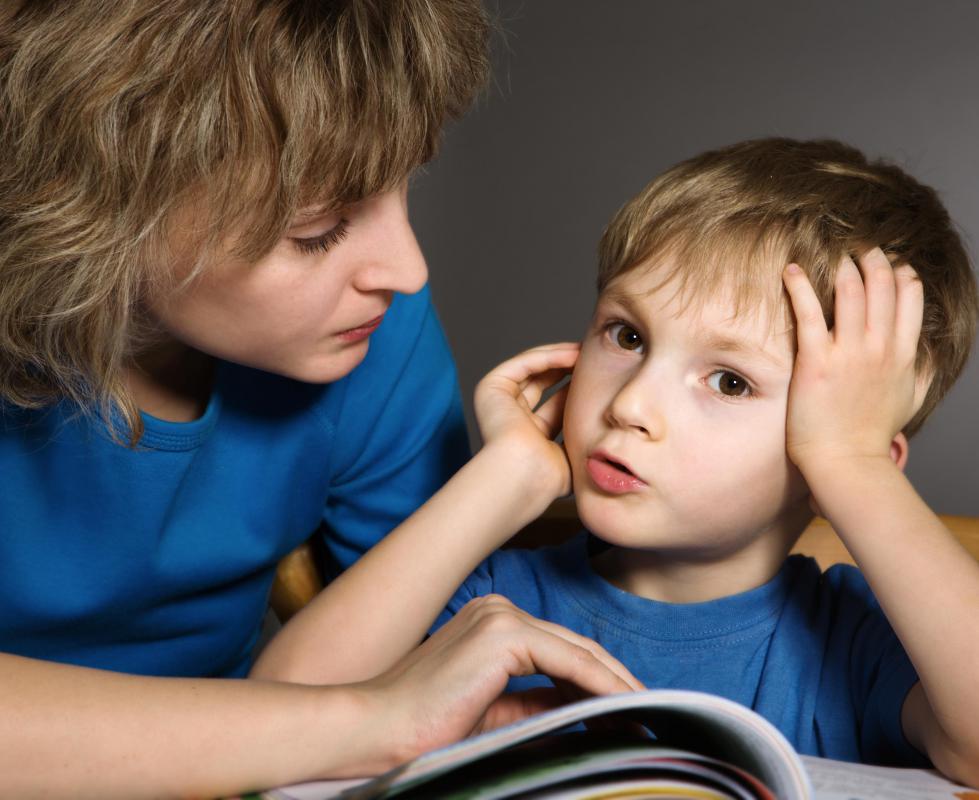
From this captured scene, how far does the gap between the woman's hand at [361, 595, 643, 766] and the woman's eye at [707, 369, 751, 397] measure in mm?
262

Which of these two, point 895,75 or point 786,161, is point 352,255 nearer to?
point 786,161

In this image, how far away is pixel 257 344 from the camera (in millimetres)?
949

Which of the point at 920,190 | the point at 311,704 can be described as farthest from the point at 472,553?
the point at 920,190

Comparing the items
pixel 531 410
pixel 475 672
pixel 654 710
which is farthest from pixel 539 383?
pixel 654 710

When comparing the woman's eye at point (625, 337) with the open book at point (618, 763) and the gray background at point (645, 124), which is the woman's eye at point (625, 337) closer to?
the open book at point (618, 763)

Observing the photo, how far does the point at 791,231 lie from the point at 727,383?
143mm

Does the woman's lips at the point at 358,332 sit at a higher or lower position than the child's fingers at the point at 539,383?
higher

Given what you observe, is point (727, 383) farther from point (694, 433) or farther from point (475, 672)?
point (475, 672)

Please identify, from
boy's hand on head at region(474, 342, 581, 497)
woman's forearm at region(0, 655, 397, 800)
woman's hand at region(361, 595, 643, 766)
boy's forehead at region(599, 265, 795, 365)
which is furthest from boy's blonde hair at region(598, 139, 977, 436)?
woman's forearm at region(0, 655, 397, 800)

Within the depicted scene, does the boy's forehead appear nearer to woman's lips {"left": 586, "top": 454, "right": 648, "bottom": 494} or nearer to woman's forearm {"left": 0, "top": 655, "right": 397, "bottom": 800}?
woman's lips {"left": 586, "top": 454, "right": 648, "bottom": 494}

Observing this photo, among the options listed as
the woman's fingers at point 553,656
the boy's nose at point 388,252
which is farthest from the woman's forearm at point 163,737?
the boy's nose at point 388,252

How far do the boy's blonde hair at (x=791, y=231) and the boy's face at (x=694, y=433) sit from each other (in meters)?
0.02

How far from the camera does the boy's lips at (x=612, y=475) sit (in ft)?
3.25

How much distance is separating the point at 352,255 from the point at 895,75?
5.00 feet
